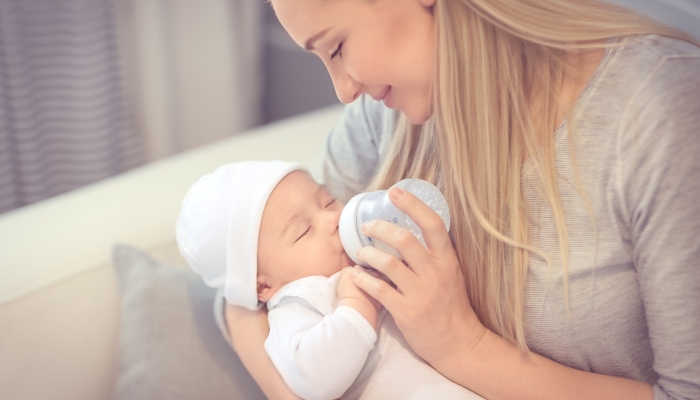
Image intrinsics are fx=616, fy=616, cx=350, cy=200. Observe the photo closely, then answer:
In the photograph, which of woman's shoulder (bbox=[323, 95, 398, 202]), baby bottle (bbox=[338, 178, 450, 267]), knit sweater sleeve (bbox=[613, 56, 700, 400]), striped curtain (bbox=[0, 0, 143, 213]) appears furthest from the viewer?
striped curtain (bbox=[0, 0, 143, 213])

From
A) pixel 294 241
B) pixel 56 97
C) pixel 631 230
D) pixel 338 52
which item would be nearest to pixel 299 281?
pixel 294 241

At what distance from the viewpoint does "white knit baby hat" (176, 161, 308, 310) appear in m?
1.12

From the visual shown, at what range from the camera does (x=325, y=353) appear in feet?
3.20

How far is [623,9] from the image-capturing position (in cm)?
95

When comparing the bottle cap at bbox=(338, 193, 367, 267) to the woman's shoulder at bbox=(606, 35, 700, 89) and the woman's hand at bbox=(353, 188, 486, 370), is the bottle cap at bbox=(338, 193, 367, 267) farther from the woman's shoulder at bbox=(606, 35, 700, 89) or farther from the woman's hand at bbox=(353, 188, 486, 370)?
the woman's shoulder at bbox=(606, 35, 700, 89)

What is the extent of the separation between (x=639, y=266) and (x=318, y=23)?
572 millimetres

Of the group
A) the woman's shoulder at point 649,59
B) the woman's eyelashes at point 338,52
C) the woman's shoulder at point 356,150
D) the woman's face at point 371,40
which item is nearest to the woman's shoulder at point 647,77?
the woman's shoulder at point 649,59

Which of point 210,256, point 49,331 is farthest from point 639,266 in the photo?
point 49,331

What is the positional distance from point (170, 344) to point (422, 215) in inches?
23.3

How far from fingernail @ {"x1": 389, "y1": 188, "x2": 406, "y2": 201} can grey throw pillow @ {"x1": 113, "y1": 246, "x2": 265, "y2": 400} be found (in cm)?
53

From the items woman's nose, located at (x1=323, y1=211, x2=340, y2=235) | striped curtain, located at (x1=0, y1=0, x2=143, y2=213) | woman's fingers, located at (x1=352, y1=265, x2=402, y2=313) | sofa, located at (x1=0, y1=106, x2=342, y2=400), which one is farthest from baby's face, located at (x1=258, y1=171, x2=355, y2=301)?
striped curtain, located at (x1=0, y1=0, x2=143, y2=213)

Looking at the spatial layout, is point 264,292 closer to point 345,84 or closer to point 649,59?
point 345,84

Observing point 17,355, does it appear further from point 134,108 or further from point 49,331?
point 134,108

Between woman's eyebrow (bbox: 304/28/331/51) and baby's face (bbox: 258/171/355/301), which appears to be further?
baby's face (bbox: 258/171/355/301)
